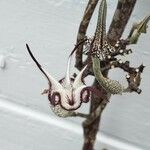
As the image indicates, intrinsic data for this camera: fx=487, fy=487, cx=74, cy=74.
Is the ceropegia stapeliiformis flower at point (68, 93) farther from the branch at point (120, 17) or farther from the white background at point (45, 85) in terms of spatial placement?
the white background at point (45, 85)

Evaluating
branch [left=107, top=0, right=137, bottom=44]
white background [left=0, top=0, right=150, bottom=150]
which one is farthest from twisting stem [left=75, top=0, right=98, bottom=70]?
white background [left=0, top=0, right=150, bottom=150]

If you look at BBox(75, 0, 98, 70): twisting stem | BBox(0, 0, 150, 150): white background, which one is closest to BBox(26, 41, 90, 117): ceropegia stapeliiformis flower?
BBox(75, 0, 98, 70): twisting stem

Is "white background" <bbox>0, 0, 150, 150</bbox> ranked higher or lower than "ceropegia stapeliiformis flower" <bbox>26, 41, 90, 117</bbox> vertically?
lower

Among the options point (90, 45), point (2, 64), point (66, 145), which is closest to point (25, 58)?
point (2, 64)

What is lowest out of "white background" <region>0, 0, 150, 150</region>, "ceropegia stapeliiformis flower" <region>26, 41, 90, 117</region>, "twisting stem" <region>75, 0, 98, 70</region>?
"white background" <region>0, 0, 150, 150</region>

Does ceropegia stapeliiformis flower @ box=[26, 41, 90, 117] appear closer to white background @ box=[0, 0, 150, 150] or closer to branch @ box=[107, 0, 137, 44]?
branch @ box=[107, 0, 137, 44]

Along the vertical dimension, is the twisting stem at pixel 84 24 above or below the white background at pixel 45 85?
above

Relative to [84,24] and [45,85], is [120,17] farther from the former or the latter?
[45,85]

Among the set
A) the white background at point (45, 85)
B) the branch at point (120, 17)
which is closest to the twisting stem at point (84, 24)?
the branch at point (120, 17)

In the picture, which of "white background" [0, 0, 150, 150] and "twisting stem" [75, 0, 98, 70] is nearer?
"twisting stem" [75, 0, 98, 70]
